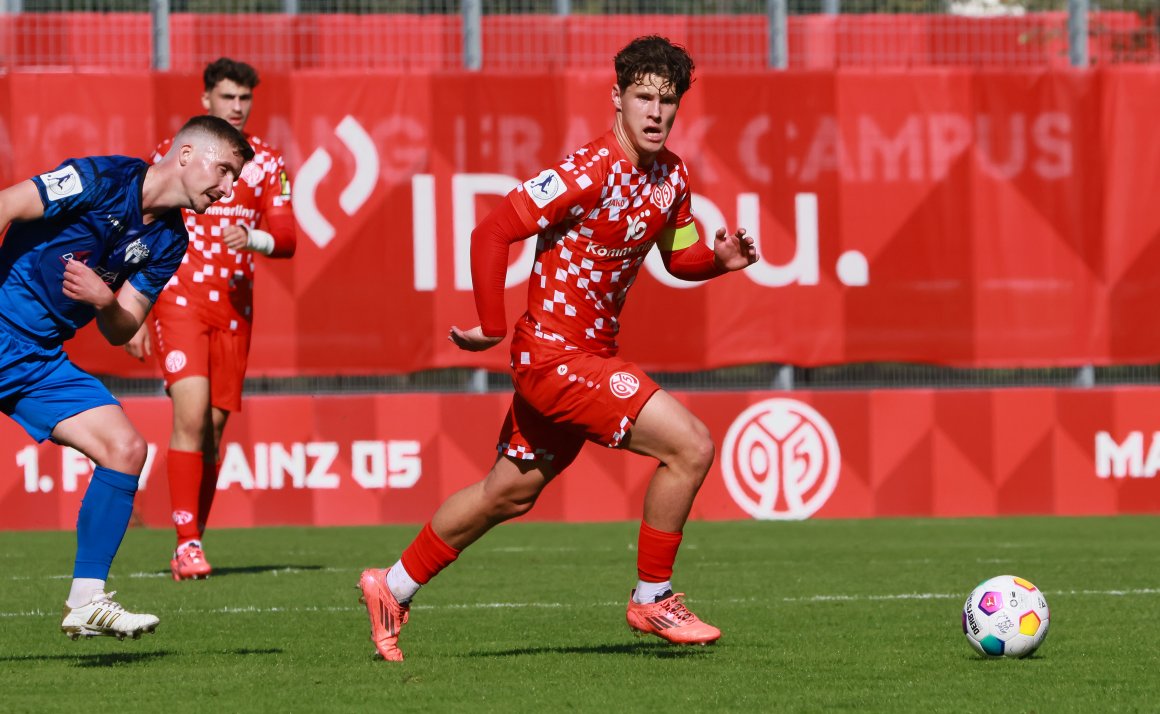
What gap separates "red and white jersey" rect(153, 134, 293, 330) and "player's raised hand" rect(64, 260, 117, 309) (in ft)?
11.7

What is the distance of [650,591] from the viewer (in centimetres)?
637

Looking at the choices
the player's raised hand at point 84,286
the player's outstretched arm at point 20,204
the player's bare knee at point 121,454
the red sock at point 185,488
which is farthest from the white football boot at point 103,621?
the red sock at point 185,488

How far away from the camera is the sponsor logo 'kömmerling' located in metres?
13.1

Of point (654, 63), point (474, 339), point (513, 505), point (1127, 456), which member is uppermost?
point (654, 63)

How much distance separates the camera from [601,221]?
6.35 m

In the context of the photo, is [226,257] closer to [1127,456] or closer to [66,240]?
[66,240]

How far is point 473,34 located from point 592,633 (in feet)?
23.7

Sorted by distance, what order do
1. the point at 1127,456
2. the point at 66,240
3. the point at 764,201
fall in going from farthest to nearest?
the point at 764,201 → the point at 1127,456 → the point at 66,240

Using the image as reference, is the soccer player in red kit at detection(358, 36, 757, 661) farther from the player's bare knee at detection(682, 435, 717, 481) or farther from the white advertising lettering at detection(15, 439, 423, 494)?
the white advertising lettering at detection(15, 439, 423, 494)

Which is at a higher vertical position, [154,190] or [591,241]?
[154,190]

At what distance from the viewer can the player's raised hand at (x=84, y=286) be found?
5.89 meters

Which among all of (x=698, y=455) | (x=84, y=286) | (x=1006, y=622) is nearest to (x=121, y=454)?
(x=84, y=286)

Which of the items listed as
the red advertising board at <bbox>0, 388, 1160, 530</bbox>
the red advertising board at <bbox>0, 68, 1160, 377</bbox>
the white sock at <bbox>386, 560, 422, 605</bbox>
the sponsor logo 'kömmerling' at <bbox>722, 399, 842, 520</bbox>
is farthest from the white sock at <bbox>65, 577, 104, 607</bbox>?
the sponsor logo 'kömmerling' at <bbox>722, 399, 842, 520</bbox>

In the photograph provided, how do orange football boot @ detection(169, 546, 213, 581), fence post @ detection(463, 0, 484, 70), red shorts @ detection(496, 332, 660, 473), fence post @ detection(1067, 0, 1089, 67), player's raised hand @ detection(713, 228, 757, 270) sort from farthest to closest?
fence post @ detection(1067, 0, 1089, 67)
fence post @ detection(463, 0, 484, 70)
orange football boot @ detection(169, 546, 213, 581)
player's raised hand @ detection(713, 228, 757, 270)
red shorts @ detection(496, 332, 660, 473)
